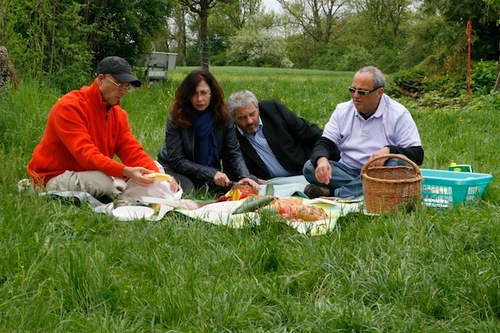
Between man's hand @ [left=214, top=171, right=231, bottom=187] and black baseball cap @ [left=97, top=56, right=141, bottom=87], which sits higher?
black baseball cap @ [left=97, top=56, right=141, bottom=87]

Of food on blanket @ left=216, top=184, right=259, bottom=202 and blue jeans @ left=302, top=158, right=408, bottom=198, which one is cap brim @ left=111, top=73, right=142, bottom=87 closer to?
food on blanket @ left=216, top=184, right=259, bottom=202

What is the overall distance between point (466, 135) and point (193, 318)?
597 cm

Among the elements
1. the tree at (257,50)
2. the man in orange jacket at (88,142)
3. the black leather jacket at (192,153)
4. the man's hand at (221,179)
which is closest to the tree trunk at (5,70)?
the black leather jacket at (192,153)

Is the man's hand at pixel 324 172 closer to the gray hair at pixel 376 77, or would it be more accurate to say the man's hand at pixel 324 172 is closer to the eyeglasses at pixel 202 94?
the gray hair at pixel 376 77

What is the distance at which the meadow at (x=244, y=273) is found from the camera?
2926 mm

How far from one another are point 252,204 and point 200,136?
131 cm

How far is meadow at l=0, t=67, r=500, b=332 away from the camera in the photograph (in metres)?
2.93

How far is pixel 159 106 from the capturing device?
10516 millimetres

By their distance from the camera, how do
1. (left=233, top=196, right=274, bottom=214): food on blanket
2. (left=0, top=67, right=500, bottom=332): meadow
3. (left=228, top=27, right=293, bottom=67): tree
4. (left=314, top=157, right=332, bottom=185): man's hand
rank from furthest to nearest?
1. (left=228, top=27, right=293, bottom=67): tree
2. (left=314, top=157, right=332, bottom=185): man's hand
3. (left=233, top=196, right=274, bottom=214): food on blanket
4. (left=0, top=67, right=500, bottom=332): meadow

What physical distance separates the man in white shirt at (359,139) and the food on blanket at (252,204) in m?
0.60

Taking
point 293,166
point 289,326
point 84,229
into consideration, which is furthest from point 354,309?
point 293,166

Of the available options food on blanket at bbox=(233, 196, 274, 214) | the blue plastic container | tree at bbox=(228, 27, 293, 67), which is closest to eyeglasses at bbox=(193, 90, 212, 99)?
food on blanket at bbox=(233, 196, 274, 214)

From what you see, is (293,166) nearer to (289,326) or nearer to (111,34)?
(289,326)

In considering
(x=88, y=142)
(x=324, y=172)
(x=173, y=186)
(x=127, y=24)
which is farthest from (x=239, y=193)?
(x=127, y=24)
